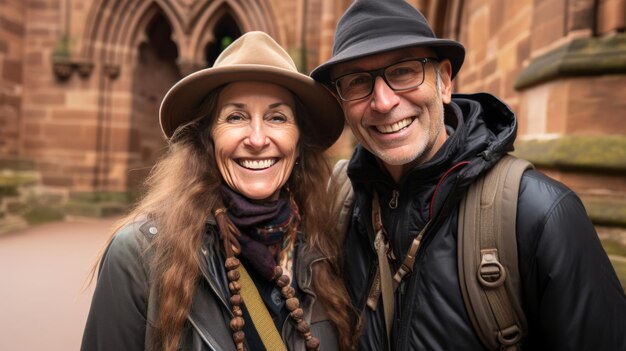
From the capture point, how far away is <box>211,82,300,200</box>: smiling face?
143 centimetres

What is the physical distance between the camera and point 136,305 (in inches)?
49.0

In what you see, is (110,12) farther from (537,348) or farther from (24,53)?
(537,348)

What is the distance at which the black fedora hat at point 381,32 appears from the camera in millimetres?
1287

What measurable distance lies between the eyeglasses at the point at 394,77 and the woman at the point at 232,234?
169 millimetres

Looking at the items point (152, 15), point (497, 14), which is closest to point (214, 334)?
point (497, 14)

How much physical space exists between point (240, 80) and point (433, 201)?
74 centimetres

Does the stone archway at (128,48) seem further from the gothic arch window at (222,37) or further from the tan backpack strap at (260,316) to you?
the tan backpack strap at (260,316)

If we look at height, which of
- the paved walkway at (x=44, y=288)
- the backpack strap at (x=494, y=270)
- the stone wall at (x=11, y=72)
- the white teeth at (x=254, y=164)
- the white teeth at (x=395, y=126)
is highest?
the stone wall at (x=11, y=72)

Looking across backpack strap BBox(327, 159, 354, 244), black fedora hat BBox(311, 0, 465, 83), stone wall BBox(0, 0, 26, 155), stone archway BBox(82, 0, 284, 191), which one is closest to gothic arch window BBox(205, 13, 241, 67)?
stone archway BBox(82, 0, 284, 191)

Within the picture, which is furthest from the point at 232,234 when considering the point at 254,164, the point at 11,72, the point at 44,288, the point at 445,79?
the point at 11,72

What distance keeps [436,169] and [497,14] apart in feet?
10.4

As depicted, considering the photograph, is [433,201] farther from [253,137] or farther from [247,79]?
[247,79]

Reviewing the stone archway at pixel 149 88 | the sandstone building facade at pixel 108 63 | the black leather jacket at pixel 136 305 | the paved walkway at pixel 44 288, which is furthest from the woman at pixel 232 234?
the stone archway at pixel 149 88

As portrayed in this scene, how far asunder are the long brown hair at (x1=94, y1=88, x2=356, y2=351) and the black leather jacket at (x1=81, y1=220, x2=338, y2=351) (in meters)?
0.04
